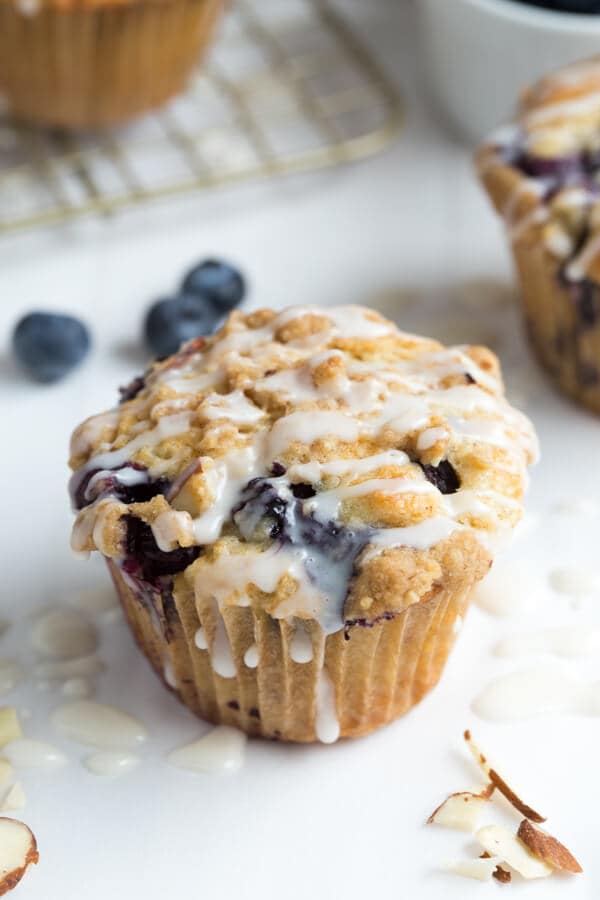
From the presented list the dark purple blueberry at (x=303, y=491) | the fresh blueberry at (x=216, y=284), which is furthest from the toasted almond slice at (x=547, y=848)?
the fresh blueberry at (x=216, y=284)

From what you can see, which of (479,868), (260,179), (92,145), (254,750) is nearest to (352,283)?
(260,179)

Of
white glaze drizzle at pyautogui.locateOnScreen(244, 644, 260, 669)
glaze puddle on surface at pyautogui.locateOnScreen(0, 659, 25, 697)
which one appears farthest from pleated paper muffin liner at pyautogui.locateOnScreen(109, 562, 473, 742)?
glaze puddle on surface at pyautogui.locateOnScreen(0, 659, 25, 697)

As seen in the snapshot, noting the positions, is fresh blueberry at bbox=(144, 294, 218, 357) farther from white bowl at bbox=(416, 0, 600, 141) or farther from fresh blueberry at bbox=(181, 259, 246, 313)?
white bowl at bbox=(416, 0, 600, 141)

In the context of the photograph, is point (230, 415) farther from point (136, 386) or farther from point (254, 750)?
point (254, 750)

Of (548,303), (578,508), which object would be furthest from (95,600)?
(548,303)

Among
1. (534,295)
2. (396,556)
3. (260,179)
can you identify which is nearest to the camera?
(396,556)
